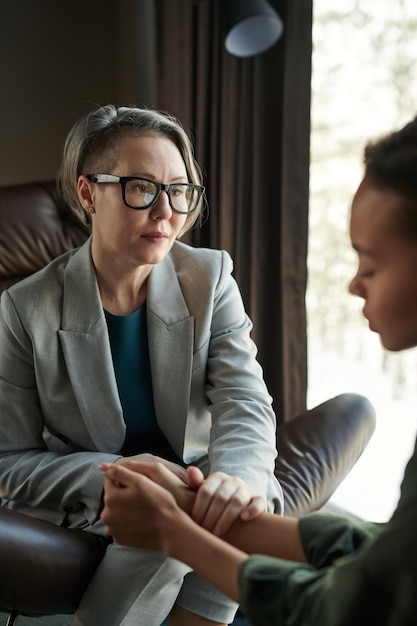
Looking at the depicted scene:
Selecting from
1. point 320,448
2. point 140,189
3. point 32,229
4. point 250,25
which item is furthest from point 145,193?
point 250,25

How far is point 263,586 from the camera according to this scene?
3.13ft

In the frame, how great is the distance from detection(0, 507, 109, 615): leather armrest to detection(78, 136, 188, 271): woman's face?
582 mm

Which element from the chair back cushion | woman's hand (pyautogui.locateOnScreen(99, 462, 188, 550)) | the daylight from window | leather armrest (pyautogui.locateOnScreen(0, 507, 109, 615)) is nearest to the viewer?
woman's hand (pyautogui.locateOnScreen(99, 462, 188, 550))

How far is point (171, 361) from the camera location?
1.68 metres

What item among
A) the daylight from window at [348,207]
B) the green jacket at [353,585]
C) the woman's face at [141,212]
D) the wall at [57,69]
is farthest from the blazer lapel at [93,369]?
the wall at [57,69]

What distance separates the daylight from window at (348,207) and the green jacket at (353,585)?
1508 mm

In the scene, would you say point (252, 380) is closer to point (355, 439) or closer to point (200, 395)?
point (200, 395)

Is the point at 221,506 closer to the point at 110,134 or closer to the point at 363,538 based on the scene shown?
the point at 363,538

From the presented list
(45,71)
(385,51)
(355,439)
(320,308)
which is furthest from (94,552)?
(45,71)

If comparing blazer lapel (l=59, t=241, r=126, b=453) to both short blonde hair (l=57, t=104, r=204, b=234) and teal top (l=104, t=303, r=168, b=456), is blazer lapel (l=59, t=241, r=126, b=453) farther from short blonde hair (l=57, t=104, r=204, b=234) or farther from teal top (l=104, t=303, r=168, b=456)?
short blonde hair (l=57, t=104, r=204, b=234)

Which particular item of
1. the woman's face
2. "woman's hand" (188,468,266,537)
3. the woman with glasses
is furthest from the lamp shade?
"woman's hand" (188,468,266,537)

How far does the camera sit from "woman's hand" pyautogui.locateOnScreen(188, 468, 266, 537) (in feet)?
4.23

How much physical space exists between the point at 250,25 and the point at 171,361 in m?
1.07

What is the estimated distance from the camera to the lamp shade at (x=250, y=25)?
2107 mm
